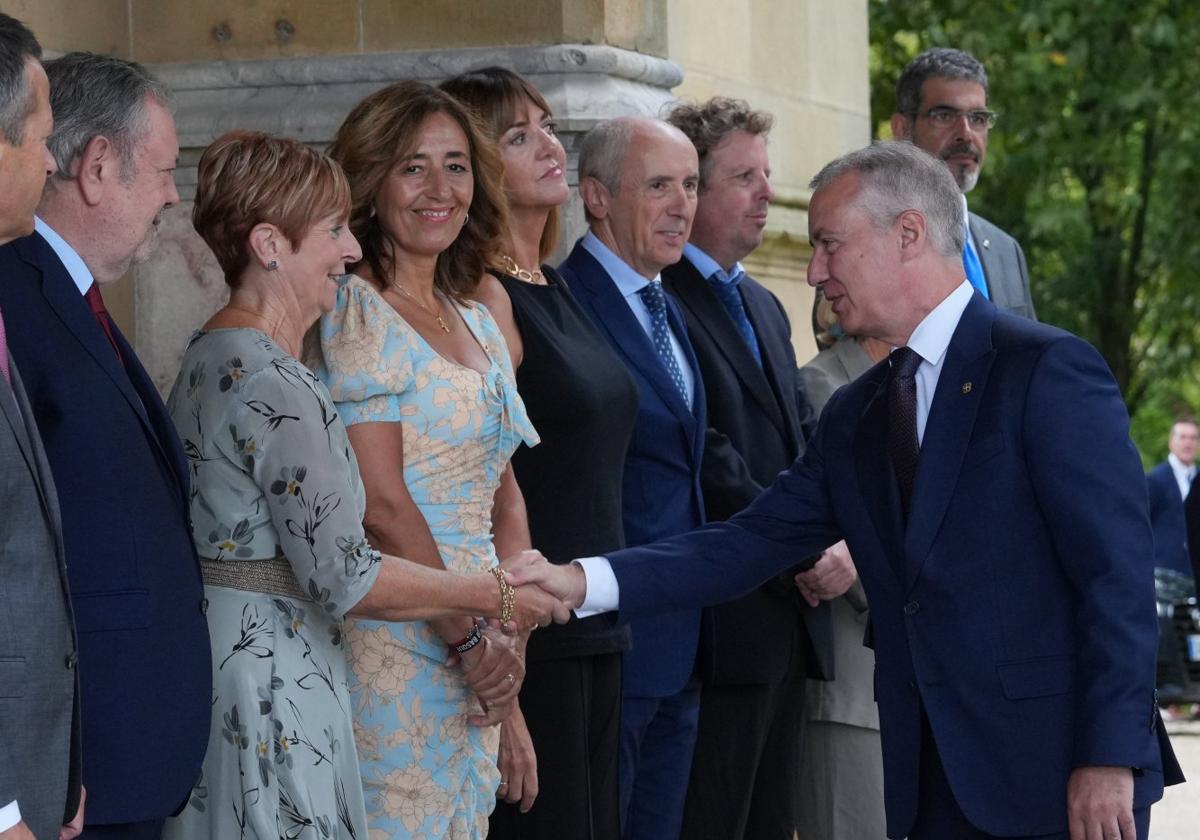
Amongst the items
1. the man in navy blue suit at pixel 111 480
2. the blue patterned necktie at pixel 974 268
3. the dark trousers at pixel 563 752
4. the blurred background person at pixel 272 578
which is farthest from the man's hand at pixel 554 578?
the blue patterned necktie at pixel 974 268

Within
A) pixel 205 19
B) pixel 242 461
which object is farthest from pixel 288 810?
pixel 205 19

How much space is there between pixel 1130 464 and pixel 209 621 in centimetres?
173

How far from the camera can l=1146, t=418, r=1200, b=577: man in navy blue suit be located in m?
14.0

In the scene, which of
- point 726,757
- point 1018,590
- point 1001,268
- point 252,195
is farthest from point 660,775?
point 1001,268

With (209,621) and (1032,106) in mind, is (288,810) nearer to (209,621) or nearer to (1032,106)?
(209,621)

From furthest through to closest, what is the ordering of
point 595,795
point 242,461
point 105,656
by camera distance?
point 595,795, point 242,461, point 105,656

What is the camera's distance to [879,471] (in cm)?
410

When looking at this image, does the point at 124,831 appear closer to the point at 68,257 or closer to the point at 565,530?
the point at 68,257

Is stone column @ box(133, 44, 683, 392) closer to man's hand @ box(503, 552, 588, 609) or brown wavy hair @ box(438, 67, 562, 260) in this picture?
brown wavy hair @ box(438, 67, 562, 260)

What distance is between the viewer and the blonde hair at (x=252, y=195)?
12.6 feet

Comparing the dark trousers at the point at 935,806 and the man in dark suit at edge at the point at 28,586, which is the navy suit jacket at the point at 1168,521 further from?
the man in dark suit at edge at the point at 28,586

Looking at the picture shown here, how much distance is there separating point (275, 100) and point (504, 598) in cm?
240

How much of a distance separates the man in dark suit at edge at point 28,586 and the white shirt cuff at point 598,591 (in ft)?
5.29

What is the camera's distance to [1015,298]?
677 centimetres
